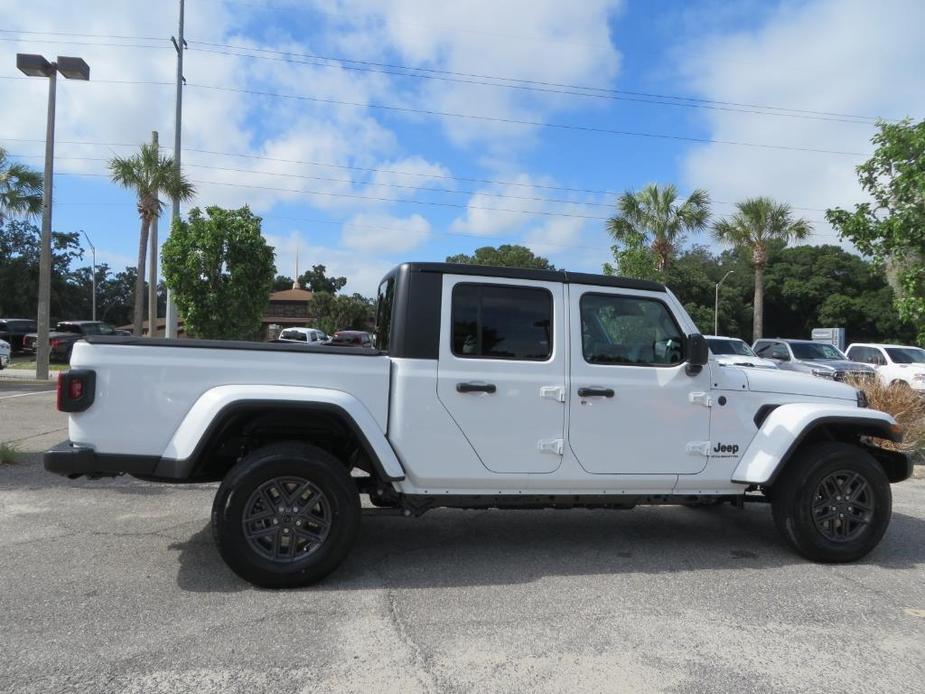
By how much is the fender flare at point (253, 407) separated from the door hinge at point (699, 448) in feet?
6.61

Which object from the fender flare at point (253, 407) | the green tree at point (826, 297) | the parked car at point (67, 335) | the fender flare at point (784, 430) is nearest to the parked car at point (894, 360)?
the fender flare at point (784, 430)

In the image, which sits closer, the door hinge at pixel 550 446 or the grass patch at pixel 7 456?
the door hinge at pixel 550 446

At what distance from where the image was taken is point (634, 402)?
445 centimetres

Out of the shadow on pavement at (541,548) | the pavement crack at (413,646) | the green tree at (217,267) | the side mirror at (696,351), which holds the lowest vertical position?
the pavement crack at (413,646)

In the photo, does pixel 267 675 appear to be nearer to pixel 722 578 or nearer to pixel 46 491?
pixel 722 578

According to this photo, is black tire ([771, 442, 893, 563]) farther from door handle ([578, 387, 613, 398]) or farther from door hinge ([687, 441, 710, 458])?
door handle ([578, 387, 613, 398])

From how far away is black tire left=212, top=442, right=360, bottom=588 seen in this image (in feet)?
12.9

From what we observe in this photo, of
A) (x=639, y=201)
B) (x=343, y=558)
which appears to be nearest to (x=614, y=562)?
(x=343, y=558)

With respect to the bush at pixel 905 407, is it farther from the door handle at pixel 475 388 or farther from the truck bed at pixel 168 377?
the truck bed at pixel 168 377

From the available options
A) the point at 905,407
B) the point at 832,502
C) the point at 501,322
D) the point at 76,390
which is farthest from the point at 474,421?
the point at 905,407

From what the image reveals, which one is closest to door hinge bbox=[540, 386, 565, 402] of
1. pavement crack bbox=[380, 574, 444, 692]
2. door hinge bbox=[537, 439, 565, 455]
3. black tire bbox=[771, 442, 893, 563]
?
door hinge bbox=[537, 439, 565, 455]

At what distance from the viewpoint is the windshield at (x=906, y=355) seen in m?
18.9

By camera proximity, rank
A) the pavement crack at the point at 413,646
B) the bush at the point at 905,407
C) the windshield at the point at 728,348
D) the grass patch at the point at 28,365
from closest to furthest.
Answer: the pavement crack at the point at 413,646 < the bush at the point at 905,407 < the windshield at the point at 728,348 < the grass patch at the point at 28,365

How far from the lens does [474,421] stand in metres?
4.24
